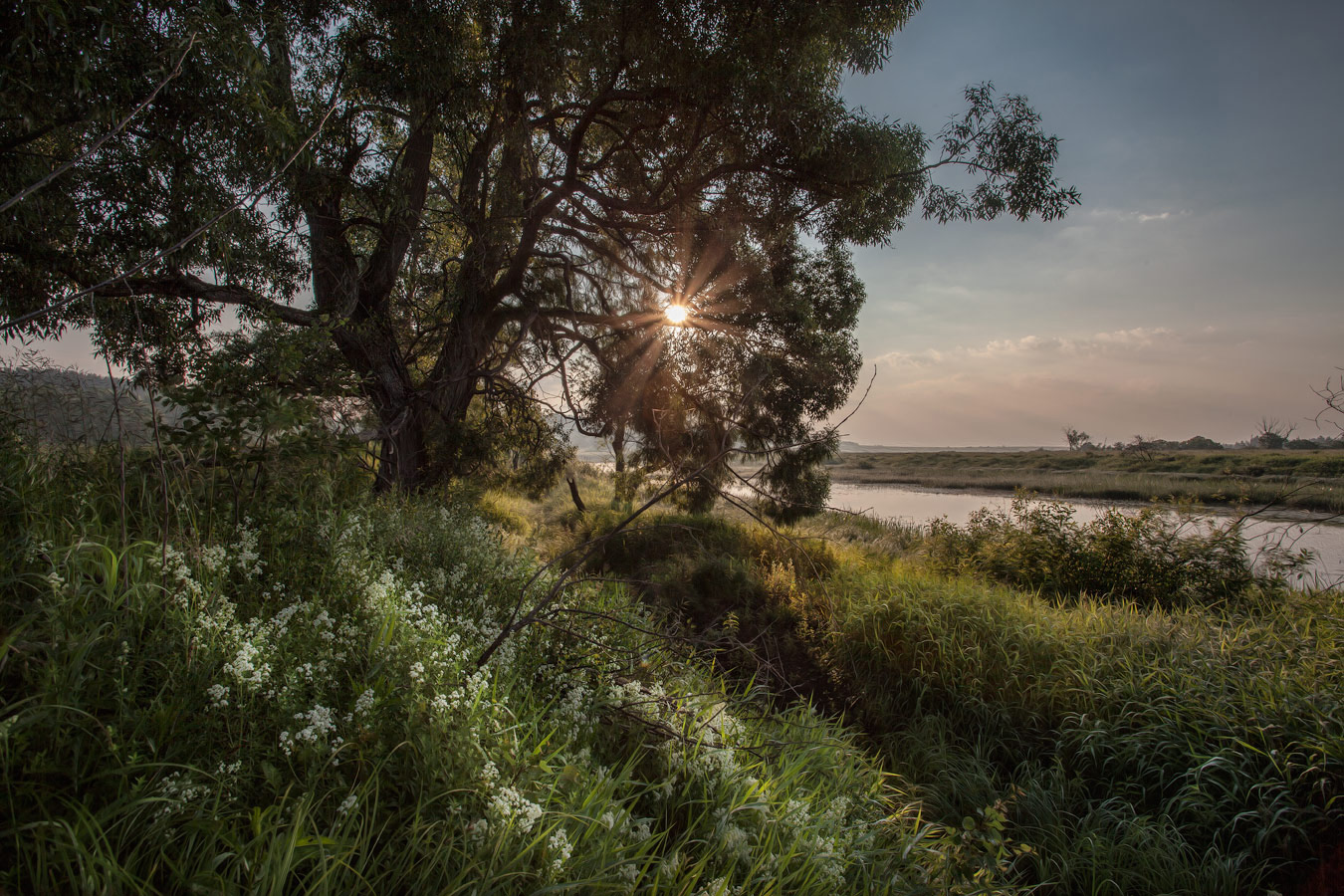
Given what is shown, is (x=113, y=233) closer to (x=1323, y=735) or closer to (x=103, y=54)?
(x=103, y=54)

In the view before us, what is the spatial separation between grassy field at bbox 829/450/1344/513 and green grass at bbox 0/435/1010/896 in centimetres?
655

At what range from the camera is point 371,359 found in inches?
269

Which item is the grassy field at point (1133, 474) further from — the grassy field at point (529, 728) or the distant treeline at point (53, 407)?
the distant treeline at point (53, 407)

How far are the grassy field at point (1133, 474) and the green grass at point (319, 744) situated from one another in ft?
21.5

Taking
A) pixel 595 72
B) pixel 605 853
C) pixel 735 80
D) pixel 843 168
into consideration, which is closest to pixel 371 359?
pixel 595 72

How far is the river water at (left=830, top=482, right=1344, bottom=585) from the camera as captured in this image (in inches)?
291

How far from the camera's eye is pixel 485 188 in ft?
21.6

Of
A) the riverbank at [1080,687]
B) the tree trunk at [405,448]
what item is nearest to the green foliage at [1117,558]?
the riverbank at [1080,687]

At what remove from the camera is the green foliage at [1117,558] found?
6.29m

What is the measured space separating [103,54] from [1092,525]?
10.8 m

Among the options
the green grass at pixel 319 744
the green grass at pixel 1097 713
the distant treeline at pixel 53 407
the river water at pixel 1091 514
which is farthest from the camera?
the river water at pixel 1091 514

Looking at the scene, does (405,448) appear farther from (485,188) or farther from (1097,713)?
(1097,713)

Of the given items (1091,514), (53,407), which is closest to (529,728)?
(53,407)

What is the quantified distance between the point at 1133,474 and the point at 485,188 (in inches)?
1073
